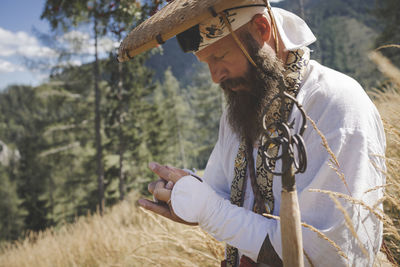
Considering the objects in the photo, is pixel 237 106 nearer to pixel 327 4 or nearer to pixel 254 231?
pixel 254 231

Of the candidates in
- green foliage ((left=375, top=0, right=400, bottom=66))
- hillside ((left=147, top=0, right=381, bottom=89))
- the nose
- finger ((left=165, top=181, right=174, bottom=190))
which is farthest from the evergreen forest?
hillside ((left=147, top=0, right=381, bottom=89))

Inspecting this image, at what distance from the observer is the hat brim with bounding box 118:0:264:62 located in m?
0.93

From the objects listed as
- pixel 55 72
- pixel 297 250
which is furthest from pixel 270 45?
pixel 55 72

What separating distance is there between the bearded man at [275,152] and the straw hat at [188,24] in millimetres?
11

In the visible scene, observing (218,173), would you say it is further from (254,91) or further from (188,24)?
(188,24)

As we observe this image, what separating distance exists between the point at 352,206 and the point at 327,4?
141 m

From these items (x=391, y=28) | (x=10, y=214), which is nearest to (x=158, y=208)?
(x=391, y=28)

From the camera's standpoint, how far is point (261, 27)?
137 cm

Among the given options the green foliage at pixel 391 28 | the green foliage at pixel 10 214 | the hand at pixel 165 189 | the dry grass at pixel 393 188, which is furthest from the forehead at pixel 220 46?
the green foliage at pixel 10 214

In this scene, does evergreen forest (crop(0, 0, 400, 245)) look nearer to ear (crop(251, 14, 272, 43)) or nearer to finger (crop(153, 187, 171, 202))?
ear (crop(251, 14, 272, 43))

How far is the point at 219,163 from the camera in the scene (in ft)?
5.90

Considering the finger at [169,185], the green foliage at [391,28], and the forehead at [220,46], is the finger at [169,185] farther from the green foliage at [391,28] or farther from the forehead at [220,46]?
the green foliage at [391,28]

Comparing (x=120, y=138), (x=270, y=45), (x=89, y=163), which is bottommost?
(x=89, y=163)

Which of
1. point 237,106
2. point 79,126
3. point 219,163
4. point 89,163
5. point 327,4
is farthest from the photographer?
point 327,4
